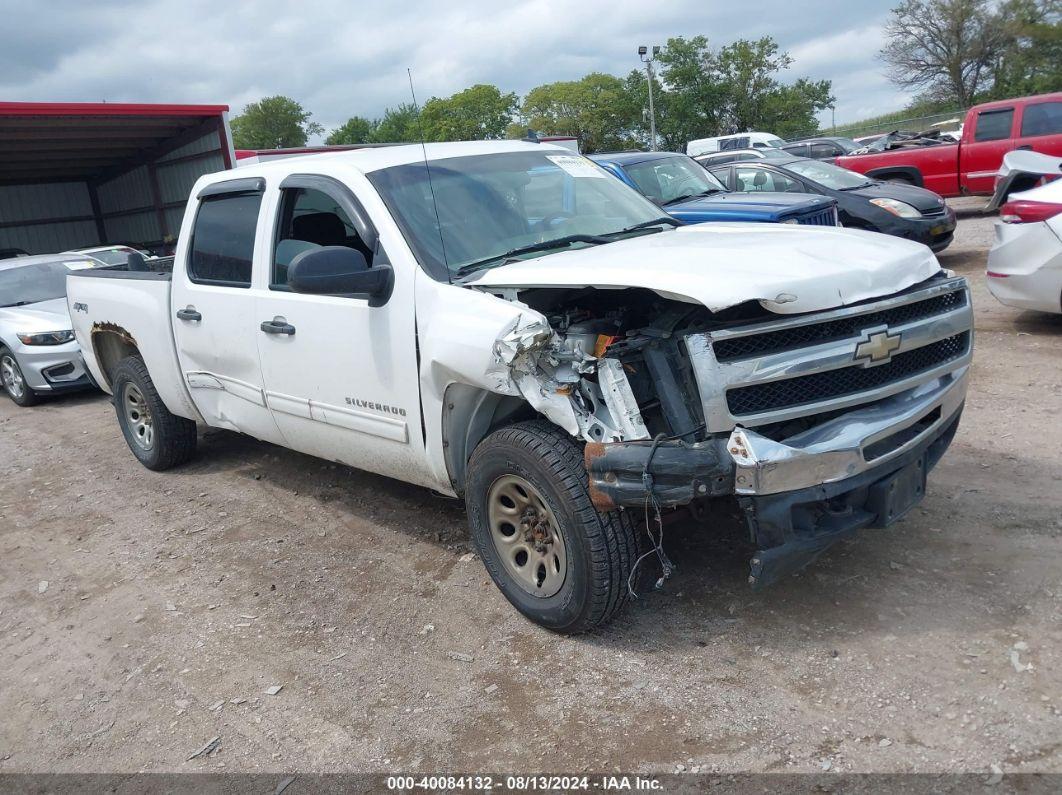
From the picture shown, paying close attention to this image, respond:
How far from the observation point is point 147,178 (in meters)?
21.5

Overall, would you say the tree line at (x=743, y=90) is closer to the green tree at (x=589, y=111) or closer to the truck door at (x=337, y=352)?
the green tree at (x=589, y=111)

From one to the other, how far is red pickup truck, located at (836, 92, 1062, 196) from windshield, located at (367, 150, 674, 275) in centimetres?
1135

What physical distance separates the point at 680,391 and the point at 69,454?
607 centimetres

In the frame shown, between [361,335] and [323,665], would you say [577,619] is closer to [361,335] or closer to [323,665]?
[323,665]

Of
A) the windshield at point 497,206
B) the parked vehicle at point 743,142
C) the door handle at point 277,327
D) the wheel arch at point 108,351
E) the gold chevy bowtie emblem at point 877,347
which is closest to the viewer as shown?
the gold chevy bowtie emblem at point 877,347

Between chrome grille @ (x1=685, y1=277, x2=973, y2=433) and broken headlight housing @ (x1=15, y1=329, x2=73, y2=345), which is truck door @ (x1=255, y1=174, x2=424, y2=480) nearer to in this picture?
chrome grille @ (x1=685, y1=277, x2=973, y2=433)

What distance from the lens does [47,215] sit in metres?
23.8

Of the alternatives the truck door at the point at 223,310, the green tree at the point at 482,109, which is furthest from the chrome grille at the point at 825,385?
the green tree at the point at 482,109

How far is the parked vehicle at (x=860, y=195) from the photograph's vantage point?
10203 millimetres

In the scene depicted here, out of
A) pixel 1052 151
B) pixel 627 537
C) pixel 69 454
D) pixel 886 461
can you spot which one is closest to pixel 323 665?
pixel 627 537

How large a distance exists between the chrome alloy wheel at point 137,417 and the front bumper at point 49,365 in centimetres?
319

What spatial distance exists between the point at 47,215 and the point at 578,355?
25.0 meters

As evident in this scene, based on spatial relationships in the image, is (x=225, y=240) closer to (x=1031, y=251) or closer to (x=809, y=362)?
(x=809, y=362)

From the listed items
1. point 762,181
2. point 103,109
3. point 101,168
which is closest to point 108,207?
point 101,168
